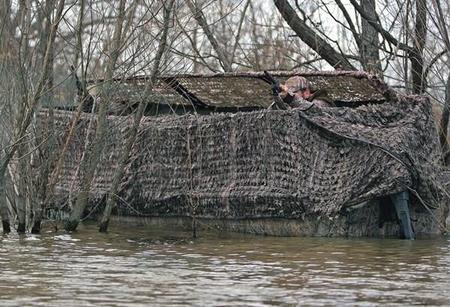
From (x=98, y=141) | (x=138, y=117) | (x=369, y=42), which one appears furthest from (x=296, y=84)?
(x=369, y=42)

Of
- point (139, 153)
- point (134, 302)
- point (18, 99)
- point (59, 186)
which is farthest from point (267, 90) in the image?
point (134, 302)

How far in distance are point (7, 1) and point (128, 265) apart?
3965 millimetres

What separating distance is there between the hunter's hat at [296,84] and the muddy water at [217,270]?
2.34 m

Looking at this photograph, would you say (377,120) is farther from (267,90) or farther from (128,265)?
(128,265)

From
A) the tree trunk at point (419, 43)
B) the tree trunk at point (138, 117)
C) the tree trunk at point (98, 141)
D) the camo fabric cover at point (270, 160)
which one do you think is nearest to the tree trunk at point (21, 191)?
the tree trunk at point (98, 141)

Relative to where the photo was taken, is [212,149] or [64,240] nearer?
[64,240]

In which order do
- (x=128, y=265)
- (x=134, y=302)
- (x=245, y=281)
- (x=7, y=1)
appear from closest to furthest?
(x=134, y=302)
(x=245, y=281)
(x=128, y=265)
(x=7, y=1)

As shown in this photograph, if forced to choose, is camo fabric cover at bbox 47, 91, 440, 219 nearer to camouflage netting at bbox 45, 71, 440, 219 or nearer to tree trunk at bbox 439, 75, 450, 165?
camouflage netting at bbox 45, 71, 440, 219

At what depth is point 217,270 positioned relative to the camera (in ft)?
29.8

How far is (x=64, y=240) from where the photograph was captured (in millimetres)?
12109

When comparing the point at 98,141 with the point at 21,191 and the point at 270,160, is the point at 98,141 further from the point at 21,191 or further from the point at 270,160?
the point at 270,160

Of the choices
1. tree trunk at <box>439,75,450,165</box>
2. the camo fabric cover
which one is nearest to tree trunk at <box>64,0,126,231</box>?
the camo fabric cover

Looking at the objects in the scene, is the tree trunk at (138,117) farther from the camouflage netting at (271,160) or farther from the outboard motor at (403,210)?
the outboard motor at (403,210)

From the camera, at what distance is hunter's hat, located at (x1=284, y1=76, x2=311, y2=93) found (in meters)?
14.2
